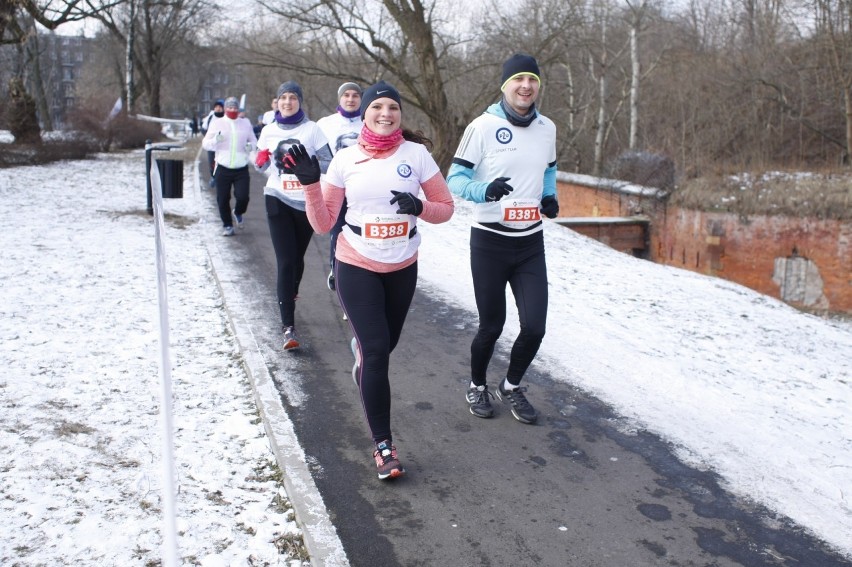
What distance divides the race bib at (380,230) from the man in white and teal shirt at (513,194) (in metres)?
0.62

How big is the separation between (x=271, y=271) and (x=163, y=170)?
1767 millimetres

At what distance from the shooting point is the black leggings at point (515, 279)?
5031 mm

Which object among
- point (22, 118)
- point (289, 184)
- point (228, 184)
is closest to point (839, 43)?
point (228, 184)

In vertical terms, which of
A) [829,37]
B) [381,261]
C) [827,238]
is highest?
[829,37]

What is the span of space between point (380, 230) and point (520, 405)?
171cm

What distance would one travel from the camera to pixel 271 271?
9648 mm

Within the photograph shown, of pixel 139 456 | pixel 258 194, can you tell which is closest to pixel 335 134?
pixel 139 456

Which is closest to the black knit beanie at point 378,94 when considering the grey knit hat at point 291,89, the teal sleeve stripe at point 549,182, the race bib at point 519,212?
the race bib at point 519,212

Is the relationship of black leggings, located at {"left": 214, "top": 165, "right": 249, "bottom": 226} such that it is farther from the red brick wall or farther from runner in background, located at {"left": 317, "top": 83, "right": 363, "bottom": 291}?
the red brick wall

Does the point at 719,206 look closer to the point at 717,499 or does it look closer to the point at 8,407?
the point at 717,499

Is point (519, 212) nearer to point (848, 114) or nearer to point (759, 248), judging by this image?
point (759, 248)

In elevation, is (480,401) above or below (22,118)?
below

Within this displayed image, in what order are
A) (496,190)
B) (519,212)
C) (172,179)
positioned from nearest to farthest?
(496,190), (519,212), (172,179)

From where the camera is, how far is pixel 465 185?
484 cm
